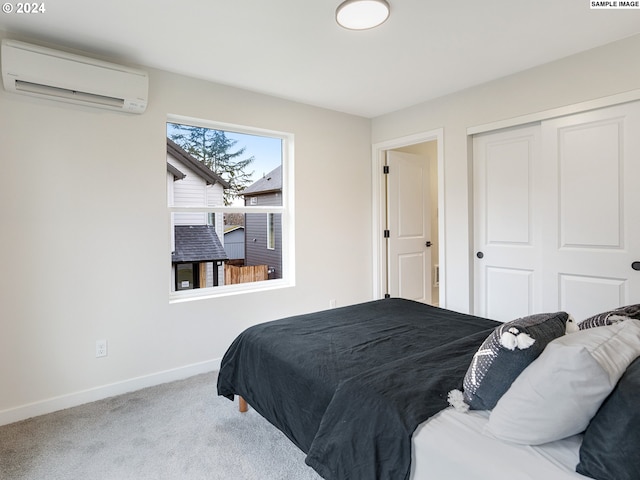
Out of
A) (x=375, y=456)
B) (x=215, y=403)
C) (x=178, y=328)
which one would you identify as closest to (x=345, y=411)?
(x=375, y=456)

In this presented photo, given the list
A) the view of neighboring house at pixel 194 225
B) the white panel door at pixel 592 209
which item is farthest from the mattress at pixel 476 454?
the view of neighboring house at pixel 194 225

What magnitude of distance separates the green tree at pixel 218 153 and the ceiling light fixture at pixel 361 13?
1563mm

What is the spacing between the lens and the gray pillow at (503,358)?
3.89ft

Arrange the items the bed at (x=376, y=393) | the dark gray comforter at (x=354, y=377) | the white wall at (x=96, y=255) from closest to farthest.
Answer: the bed at (x=376, y=393), the dark gray comforter at (x=354, y=377), the white wall at (x=96, y=255)

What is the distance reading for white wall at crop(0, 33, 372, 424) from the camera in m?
2.32

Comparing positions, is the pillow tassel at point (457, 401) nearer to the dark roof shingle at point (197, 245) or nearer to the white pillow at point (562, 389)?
the white pillow at point (562, 389)

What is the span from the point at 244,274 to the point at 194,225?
2.19 ft

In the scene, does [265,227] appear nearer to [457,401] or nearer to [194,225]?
[194,225]

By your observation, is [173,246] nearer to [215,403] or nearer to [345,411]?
[215,403]

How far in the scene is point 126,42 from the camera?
7.87 ft

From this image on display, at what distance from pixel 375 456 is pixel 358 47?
242 cm

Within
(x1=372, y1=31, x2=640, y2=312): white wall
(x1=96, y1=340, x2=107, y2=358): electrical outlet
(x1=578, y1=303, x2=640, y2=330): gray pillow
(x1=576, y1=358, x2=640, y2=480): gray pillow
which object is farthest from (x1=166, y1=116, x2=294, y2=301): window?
(x1=576, y1=358, x2=640, y2=480): gray pillow

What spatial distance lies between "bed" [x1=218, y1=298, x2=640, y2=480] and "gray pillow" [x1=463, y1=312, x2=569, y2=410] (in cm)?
2

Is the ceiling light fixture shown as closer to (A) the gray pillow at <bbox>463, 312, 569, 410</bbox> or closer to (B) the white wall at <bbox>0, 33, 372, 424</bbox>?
(B) the white wall at <bbox>0, 33, 372, 424</bbox>
